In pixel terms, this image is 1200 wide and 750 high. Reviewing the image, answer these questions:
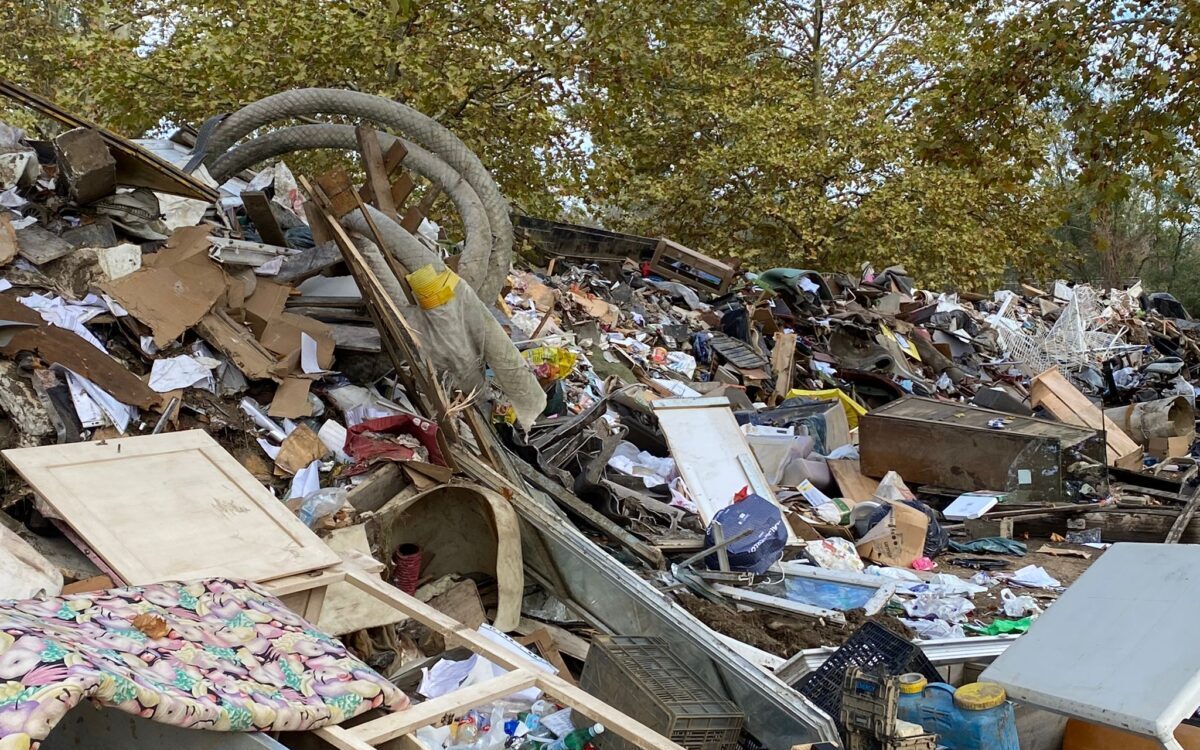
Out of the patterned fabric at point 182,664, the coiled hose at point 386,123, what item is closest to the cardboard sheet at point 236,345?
the coiled hose at point 386,123

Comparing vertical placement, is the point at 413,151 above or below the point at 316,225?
above

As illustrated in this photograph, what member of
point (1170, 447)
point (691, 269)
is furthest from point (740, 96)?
point (1170, 447)

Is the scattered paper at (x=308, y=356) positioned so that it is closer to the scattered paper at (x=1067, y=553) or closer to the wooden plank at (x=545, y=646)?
the wooden plank at (x=545, y=646)

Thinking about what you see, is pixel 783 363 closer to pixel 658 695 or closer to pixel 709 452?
pixel 709 452

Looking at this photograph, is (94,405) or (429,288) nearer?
(94,405)

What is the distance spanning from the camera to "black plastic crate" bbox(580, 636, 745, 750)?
3.10 m

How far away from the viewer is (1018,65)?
26.2 ft

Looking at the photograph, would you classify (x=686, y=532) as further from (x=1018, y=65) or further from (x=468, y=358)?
(x=1018, y=65)

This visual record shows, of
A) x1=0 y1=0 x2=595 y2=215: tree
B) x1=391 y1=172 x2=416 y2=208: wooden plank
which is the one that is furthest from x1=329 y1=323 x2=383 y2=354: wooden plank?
x1=0 y1=0 x2=595 y2=215: tree

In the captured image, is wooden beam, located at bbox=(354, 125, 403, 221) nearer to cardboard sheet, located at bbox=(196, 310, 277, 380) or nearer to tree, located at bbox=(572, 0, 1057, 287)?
cardboard sheet, located at bbox=(196, 310, 277, 380)

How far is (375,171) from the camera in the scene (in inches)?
234

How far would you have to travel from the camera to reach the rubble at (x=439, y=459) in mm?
3539

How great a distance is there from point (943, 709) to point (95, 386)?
3.69m

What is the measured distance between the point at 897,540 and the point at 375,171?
12.4ft
